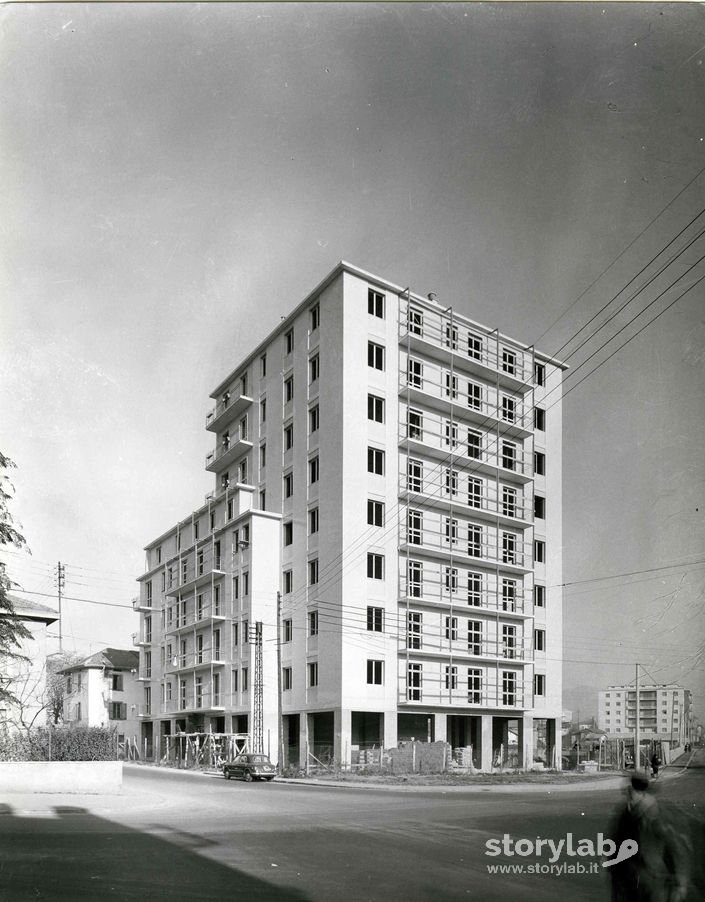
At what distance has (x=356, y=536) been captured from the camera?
103 ft

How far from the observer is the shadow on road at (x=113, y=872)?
899cm

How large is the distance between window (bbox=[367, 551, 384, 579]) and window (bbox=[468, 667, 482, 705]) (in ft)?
16.2

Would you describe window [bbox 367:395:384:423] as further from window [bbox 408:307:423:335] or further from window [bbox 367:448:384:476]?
window [bbox 408:307:423:335]

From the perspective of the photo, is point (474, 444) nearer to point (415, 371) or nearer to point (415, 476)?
point (415, 476)

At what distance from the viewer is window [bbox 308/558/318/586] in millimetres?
34031

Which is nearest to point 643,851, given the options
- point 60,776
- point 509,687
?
point 60,776

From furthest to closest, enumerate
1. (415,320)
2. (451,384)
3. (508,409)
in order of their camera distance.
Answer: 1. (415,320)
2. (451,384)
3. (508,409)

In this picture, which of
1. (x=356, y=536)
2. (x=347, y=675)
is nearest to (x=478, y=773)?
(x=347, y=675)

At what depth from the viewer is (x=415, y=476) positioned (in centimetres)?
3077

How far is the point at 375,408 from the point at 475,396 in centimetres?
462

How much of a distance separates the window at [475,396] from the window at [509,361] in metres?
1.38

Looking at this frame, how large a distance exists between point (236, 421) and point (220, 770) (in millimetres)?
15024

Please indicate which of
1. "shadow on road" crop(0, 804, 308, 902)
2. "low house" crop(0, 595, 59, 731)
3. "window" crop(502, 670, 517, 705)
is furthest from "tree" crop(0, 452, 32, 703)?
"window" crop(502, 670, 517, 705)

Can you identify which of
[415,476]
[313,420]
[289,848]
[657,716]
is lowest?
[289,848]
